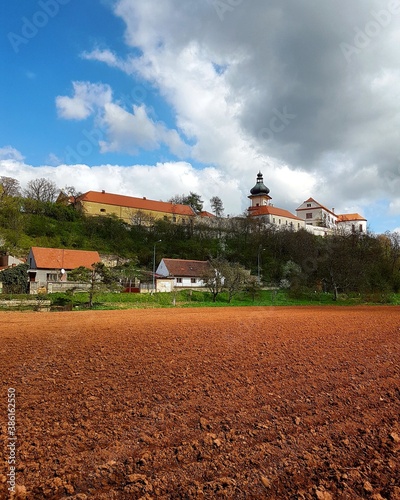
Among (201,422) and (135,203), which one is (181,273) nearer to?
(135,203)

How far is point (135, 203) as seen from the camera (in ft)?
234

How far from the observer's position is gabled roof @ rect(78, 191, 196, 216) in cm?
6731

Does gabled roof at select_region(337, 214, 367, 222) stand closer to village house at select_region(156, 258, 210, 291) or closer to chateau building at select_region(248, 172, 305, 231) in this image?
chateau building at select_region(248, 172, 305, 231)

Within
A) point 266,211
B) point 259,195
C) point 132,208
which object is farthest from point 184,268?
point 259,195

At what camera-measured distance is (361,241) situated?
55.9m

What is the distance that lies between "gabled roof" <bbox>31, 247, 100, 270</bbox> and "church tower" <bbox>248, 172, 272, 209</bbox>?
179ft

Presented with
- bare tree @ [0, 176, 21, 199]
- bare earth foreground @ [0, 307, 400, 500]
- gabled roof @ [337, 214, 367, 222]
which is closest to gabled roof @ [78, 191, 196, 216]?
bare tree @ [0, 176, 21, 199]

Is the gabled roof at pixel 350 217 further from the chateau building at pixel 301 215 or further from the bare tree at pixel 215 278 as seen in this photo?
the bare tree at pixel 215 278

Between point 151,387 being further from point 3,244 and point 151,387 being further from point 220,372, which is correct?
point 3,244

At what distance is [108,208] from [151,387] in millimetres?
64355

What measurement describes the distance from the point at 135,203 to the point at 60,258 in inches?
1273

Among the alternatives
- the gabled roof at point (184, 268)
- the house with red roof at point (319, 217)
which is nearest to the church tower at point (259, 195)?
the house with red roof at point (319, 217)

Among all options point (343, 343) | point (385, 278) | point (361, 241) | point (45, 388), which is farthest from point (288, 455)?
point (361, 241)

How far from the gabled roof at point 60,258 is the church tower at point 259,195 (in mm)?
54616
